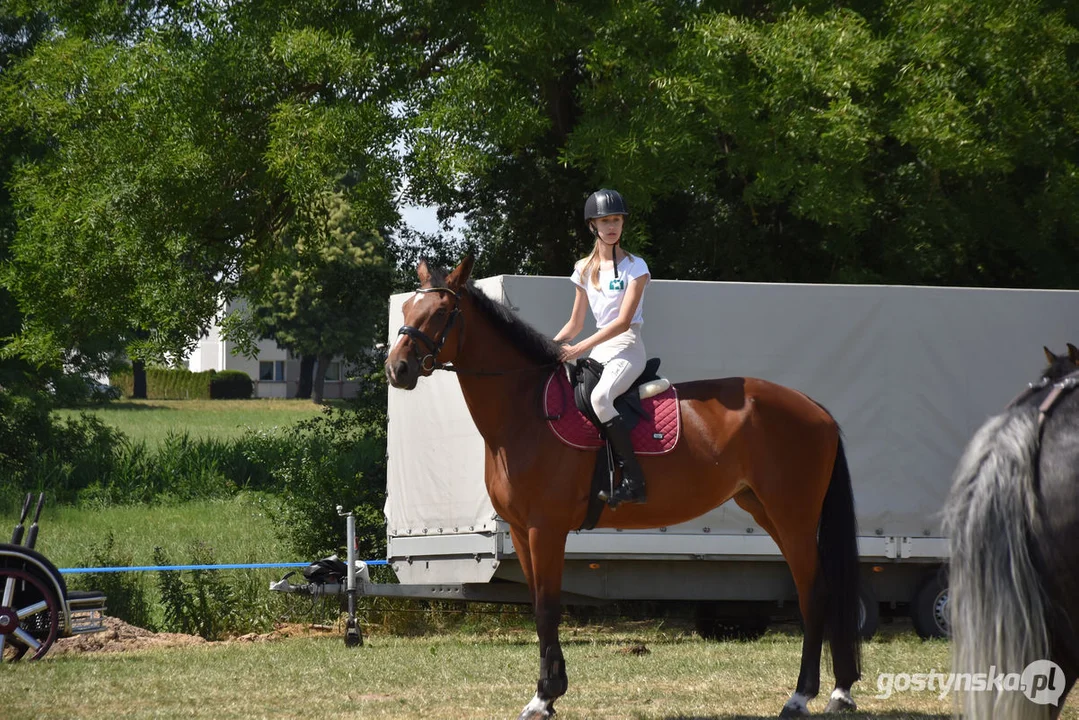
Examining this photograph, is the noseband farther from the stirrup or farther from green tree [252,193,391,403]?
green tree [252,193,391,403]

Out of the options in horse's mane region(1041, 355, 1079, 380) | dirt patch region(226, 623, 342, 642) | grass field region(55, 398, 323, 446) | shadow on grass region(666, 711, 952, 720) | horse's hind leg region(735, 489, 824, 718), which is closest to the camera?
horse's mane region(1041, 355, 1079, 380)

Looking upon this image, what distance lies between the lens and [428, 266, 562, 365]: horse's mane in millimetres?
6699

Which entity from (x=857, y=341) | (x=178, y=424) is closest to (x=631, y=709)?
(x=857, y=341)

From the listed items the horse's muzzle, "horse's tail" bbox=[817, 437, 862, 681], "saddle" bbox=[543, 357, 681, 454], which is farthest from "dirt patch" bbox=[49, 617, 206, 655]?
"horse's tail" bbox=[817, 437, 862, 681]

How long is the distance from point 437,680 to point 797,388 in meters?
4.43

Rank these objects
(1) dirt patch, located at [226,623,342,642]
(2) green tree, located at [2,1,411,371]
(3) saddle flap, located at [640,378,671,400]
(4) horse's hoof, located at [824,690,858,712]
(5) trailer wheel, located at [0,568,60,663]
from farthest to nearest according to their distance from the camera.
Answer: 1. (2) green tree, located at [2,1,411,371]
2. (1) dirt patch, located at [226,623,342,642]
3. (5) trailer wheel, located at [0,568,60,663]
4. (3) saddle flap, located at [640,378,671,400]
5. (4) horse's hoof, located at [824,690,858,712]

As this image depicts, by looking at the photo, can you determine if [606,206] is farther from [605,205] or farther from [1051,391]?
[1051,391]

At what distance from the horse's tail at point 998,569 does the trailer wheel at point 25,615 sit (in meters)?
8.05

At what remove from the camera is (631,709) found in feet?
21.6

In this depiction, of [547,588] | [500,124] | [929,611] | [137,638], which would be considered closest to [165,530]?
[137,638]

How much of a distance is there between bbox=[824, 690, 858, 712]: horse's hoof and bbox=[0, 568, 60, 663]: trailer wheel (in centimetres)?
631

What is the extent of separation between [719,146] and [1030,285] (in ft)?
15.4

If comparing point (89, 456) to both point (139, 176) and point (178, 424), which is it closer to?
point (139, 176)

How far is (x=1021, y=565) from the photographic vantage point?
342cm
